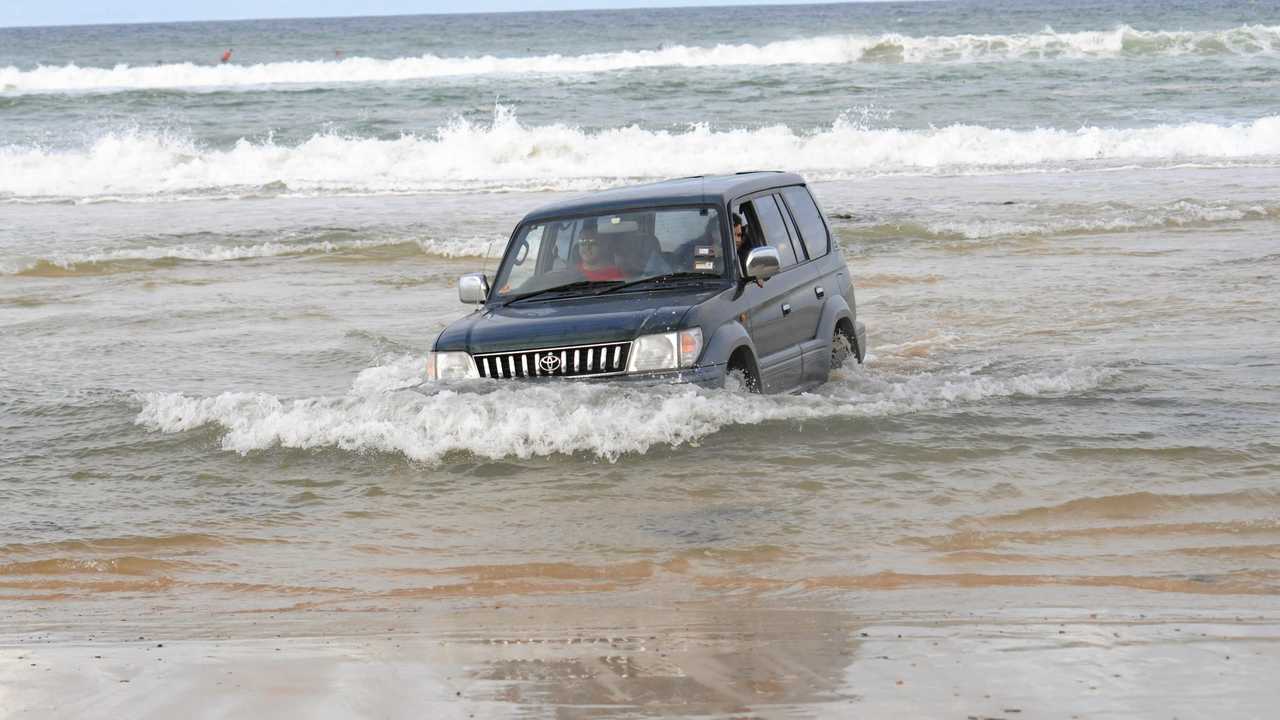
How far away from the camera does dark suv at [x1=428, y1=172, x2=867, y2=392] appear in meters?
8.57

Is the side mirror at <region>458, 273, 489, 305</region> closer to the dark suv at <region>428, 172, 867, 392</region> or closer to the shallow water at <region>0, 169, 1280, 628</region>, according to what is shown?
the dark suv at <region>428, 172, 867, 392</region>

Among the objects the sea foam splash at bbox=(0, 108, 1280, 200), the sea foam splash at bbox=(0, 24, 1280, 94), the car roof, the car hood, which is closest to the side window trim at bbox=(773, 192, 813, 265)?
the car roof

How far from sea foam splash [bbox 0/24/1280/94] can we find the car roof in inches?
1824

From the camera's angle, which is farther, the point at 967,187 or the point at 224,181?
the point at 224,181

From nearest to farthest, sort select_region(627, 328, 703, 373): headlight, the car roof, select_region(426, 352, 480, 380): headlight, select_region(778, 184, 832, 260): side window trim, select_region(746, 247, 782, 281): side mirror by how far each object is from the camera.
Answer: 1. select_region(627, 328, 703, 373): headlight
2. select_region(426, 352, 480, 380): headlight
3. select_region(746, 247, 782, 281): side mirror
4. the car roof
5. select_region(778, 184, 832, 260): side window trim

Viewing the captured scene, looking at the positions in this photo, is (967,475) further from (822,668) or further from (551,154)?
(551,154)

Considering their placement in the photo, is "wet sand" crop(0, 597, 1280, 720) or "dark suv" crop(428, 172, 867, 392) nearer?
"wet sand" crop(0, 597, 1280, 720)

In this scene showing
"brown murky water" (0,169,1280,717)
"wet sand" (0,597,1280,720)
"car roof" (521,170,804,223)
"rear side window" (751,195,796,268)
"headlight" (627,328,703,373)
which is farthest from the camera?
"rear side window" (751,195,796,268)

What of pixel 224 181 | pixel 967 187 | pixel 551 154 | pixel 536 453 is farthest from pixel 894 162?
pixel 536 453

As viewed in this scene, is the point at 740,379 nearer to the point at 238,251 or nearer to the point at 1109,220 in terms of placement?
the point at 1109,220

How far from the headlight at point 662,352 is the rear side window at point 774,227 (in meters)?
1.43

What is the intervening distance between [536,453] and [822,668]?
3855 millimetres

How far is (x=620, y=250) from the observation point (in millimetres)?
9336

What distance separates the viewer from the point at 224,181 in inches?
1286
